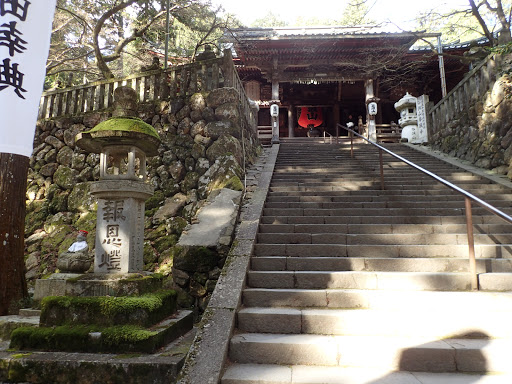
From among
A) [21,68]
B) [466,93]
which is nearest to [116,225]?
[21,68]

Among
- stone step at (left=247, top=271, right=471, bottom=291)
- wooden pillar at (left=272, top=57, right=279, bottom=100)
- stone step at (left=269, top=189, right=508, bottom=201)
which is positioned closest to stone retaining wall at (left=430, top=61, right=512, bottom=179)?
stone step at (left=269, top=189, right=508, bottom=201)

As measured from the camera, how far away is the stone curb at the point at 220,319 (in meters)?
2.47

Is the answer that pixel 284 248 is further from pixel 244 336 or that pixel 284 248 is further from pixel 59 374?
pixel 59 374

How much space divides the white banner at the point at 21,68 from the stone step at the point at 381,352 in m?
3.73

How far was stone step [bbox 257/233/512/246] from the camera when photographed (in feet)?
14.5

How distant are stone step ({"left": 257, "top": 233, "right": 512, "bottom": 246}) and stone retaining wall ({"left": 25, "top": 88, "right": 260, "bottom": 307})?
2083mm

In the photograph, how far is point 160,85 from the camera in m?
8.13

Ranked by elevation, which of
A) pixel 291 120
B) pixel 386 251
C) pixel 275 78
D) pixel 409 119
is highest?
pixel 275 78

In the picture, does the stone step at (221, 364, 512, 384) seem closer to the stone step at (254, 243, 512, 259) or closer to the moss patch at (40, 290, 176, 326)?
the moss patch at (40, 290, 176, 326)

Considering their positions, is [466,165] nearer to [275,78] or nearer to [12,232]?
[275,78]

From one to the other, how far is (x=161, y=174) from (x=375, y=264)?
523 centimetres

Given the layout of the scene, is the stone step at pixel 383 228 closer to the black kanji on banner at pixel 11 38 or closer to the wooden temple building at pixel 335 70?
the black kanji on banner at pixel 11 38

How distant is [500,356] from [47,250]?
8273mm

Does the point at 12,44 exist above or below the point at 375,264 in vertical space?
above
